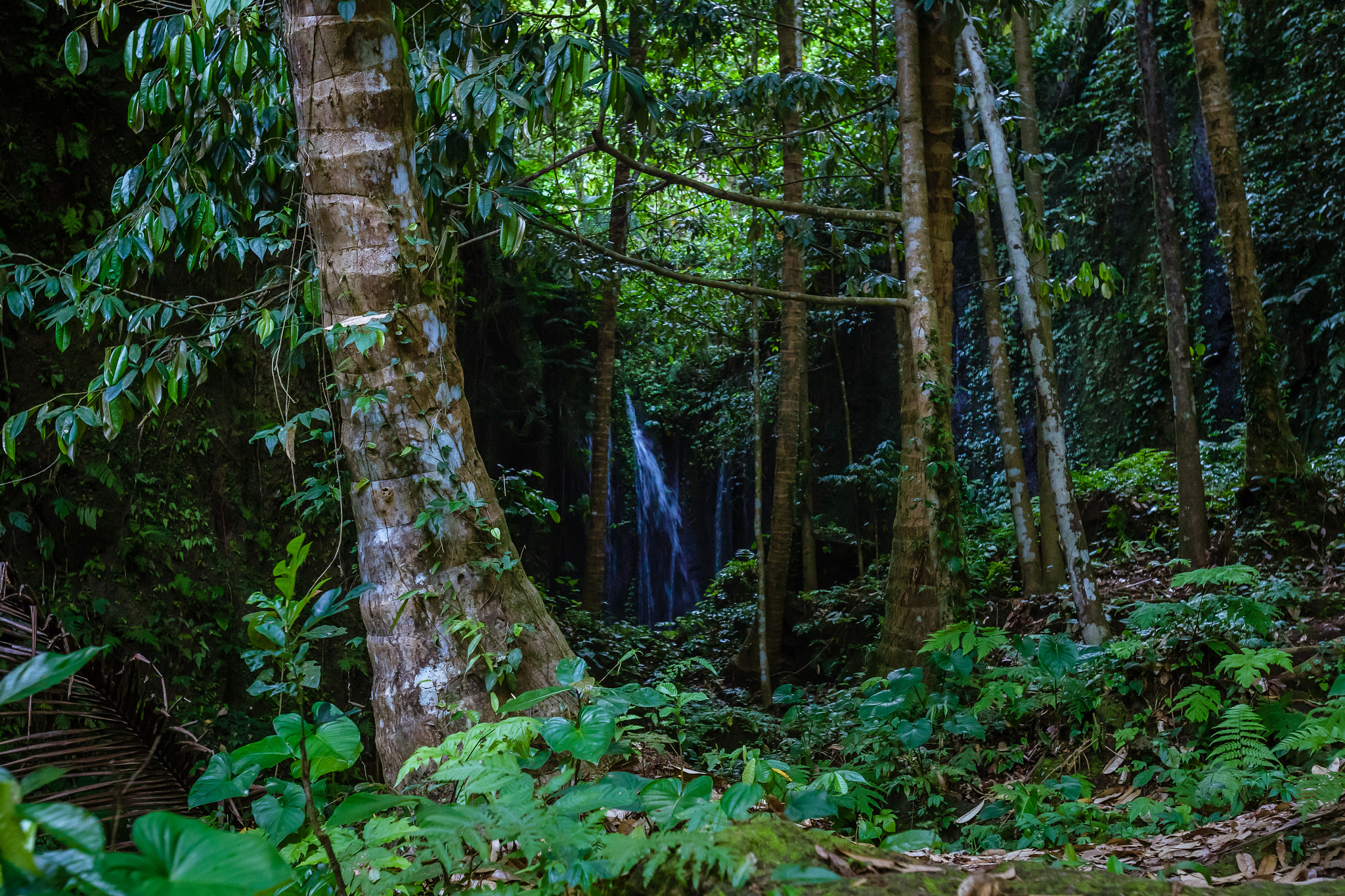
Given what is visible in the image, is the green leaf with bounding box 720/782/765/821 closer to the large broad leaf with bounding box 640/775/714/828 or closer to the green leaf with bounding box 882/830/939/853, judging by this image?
the large broad leaf with bounding box 640/775/714/828

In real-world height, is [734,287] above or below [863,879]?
above

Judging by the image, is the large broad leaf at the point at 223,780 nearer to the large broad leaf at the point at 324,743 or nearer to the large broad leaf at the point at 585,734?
the large broad leaf at the point at 324,743

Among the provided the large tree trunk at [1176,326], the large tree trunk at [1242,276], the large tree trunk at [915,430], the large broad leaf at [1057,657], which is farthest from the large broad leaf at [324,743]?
the large tree trunk at [1242,276]

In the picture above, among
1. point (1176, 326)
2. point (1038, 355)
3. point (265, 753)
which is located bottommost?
point (265, 753)

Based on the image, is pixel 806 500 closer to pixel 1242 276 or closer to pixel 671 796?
pixel 1242 276

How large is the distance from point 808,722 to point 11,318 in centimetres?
536

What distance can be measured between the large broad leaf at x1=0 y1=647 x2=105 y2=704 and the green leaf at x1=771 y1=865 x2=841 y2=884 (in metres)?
0.97

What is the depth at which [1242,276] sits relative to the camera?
20.7 ft

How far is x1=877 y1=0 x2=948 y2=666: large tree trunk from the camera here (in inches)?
199

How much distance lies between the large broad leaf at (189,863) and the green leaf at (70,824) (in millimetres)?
54

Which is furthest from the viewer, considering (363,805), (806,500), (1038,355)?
(806,500)

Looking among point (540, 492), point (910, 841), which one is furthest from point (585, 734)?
point (540, 492)

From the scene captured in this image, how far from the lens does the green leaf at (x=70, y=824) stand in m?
0.73

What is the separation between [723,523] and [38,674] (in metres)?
15.4
